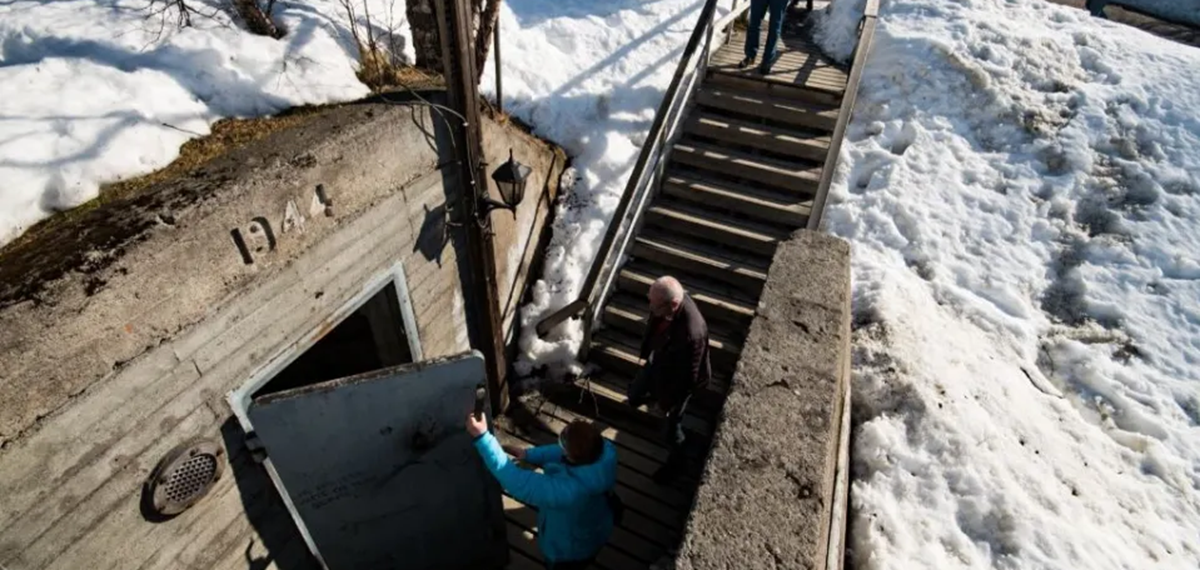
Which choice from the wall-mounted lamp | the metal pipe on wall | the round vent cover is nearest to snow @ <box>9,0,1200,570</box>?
the metal pipe on wall

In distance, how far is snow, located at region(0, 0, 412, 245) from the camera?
3.51 m

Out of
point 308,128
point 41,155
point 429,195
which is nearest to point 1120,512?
point 429,195

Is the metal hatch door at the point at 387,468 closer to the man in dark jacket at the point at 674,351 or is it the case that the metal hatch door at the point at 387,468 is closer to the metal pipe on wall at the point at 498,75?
the man in dark jacket at the point at 674,351

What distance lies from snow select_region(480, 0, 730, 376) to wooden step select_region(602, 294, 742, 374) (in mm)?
444

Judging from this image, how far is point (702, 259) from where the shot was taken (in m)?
7.05

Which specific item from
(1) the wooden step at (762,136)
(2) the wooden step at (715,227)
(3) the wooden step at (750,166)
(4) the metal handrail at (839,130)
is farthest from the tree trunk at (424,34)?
(4) the metal handrail at (839,130)

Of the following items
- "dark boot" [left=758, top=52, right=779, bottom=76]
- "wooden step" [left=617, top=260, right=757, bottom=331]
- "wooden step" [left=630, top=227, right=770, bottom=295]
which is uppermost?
"dark boot" [left=758, top=52, right=779, bottom=76]

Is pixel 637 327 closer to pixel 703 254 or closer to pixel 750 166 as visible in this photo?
pixel 703 254

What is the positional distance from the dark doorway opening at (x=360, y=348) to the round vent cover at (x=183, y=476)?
1673 mm

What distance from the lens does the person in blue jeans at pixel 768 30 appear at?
7883mm

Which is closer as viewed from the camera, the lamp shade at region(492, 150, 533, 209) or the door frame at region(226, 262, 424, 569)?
the door frame at region(226, 262, 424, 569)

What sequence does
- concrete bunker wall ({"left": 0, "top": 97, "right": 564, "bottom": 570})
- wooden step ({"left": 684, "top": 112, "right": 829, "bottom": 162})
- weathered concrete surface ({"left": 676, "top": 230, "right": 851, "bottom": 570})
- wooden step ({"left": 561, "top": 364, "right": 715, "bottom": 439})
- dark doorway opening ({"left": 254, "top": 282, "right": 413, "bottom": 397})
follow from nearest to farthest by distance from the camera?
concrete bunker wall ({"left": 0, "top": 97, "right": 564, "bottom": 570}) < weathered concrete surface ({"left": 676, "top": 230, "right": 851, "bottom": 570}) < dark doorway opening ({"left": 254, "top": 282, "right": 413, "bottom": 397}) < wooden step ({"left": 561, "top": 364, "right": 715, "bottom": 439}) < wooden step ({"left": 684, "top": 112, "right": 829, "bottom": 162})

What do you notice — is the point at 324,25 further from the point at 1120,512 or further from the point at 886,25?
the point at 886,25

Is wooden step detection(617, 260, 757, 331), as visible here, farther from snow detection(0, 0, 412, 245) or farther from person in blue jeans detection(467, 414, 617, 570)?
snow detection(0, 0, 412, 245)
